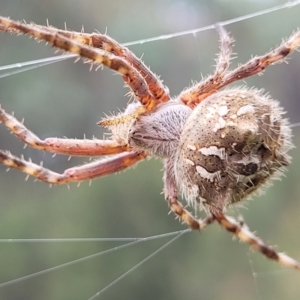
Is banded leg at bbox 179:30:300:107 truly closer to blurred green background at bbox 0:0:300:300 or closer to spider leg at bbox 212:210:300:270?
spider leg at bbox 212:210:300:270

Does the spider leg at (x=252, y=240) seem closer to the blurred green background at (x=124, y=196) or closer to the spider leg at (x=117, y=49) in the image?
the spider leg at (x=117, y=49)

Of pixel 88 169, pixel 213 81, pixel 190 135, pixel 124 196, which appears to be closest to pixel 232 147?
pixel 190 135

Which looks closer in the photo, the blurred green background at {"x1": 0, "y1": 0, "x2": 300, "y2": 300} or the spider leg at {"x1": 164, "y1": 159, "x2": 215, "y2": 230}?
the spider leg at {"x1": 164, "y1": 159, "x2": 215, "y2": 230}

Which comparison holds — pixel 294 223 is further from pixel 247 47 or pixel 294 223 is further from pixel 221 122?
pixel 221 122

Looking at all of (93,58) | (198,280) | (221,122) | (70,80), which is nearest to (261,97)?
(221,122)

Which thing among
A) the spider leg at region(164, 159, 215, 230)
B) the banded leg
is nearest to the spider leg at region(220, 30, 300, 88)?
the banded leg
